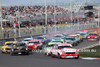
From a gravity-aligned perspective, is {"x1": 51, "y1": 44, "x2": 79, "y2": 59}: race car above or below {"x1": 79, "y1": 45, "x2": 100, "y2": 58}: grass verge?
above

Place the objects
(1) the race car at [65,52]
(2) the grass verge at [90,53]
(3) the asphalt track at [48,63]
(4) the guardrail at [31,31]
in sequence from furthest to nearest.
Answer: (4) the guardrail at [31,31]
(2) the grass verge at [90,53]
(1) the race car at [65,52]
(3) the asphalt track at [48,63]

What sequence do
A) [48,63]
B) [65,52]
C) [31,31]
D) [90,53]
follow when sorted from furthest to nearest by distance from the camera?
[31,31]
[90,53]
[65,52]
[48,63]

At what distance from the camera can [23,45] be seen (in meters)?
28.8

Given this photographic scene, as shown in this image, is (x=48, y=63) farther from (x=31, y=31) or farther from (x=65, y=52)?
(x=31, y=31)

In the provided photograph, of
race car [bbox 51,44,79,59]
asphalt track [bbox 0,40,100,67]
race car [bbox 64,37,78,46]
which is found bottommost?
asphalt track [bbox 0,40,100,67]

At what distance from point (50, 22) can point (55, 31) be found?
15.4m

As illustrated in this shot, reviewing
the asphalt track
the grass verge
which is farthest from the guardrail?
the asphalt track

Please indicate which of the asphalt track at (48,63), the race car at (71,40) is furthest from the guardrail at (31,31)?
the asphalt track at (48,63)

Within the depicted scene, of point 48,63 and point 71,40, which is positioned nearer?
point 48,63

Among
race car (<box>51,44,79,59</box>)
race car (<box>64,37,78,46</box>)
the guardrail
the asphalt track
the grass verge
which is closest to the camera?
the asphalt track

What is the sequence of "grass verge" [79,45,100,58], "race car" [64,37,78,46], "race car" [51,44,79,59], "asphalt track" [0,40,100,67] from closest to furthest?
"asphalt track" [0,40,100,67] < "race car" [51,44,79,59] < "grass verge" [79,45,100,58] < "race car" [64,37,78,46]

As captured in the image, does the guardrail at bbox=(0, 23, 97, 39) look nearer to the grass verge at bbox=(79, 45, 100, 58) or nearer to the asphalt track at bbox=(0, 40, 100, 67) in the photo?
the grass verge at bbox=(79, 45, 100, 58)

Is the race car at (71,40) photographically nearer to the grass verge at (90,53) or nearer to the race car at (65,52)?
the grass verge at (90,53)

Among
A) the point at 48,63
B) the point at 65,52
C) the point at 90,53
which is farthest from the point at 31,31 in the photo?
the point at 48,63
